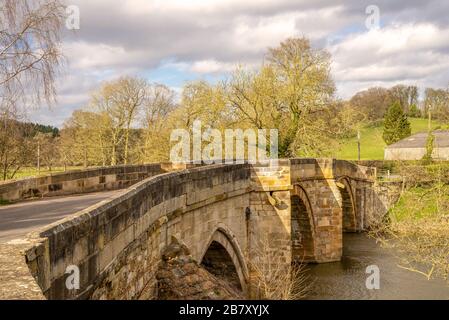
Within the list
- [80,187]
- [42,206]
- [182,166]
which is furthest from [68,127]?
[42,206]

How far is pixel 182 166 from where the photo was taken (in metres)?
16.5

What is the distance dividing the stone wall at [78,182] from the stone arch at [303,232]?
655 cm

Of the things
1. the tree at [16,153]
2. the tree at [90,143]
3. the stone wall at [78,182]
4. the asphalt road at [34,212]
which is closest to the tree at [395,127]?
the tree at [90,143]

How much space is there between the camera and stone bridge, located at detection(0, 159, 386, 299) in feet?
13.1

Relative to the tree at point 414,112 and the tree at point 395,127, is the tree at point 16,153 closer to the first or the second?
the tree at point 395,127

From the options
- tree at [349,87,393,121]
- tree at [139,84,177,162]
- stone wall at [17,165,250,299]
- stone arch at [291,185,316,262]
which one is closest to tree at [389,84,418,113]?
tree at [349,87,393,121]

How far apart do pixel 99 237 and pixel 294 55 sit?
2487cm

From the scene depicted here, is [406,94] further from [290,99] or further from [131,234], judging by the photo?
[131,234]

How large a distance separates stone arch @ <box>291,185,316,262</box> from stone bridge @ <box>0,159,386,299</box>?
43 millimetres

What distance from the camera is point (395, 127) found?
5509 cm

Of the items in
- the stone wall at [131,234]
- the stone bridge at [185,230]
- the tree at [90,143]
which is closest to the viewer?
the stone bridge at [185,230]

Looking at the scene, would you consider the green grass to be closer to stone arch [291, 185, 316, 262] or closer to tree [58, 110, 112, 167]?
tree [58, 110, 112, 167]

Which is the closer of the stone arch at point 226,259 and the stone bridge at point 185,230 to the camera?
the stone bridge at point 185,230

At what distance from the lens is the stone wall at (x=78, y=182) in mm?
10531
